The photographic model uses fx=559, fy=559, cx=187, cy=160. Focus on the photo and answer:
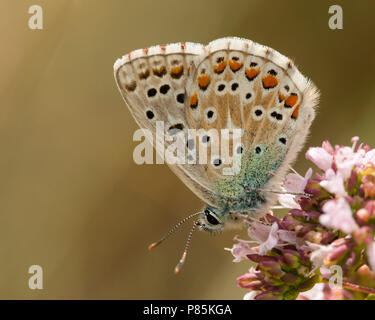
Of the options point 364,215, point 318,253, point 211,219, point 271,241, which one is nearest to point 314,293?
point 318,253

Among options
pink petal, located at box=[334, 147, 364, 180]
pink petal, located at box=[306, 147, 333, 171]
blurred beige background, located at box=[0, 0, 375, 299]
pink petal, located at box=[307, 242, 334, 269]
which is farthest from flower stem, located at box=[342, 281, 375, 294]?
blurred beige background, located at box=[0, 0, 375, 299]

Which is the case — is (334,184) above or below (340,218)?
above

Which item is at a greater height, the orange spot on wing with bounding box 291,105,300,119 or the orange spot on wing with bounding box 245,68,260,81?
the orange spot on wing with bounding box 245,68,260,81

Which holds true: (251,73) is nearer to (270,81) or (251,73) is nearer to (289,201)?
(270,81)

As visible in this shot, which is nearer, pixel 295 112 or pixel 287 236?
pixel 287 236

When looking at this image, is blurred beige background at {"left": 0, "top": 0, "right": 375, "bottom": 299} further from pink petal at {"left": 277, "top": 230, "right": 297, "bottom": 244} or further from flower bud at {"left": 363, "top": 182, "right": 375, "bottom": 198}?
flower bud at {"left": 363, "top": 182, "right": 375, "bottom": 198}
